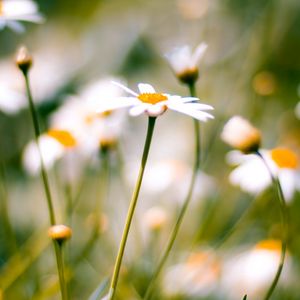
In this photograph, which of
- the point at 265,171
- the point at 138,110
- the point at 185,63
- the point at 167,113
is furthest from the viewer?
the point at 167,113

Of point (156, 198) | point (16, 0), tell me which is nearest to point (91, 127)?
→ point (16, 0)

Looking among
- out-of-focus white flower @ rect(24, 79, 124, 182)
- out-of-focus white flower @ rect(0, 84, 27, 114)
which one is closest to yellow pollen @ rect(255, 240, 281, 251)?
out-of-focus white flower @ rect(24, 79, 124, 182)

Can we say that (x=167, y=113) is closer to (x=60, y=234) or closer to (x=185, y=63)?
(x=185, y=63)

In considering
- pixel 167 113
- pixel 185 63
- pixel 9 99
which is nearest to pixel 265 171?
pixel 185 63

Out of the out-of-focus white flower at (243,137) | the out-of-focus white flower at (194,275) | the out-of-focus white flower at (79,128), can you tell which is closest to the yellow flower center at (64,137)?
the out-of-focus white flower at (79,128)

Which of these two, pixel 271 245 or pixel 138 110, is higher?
pixel 138 110

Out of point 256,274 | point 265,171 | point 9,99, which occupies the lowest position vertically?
point 256,274

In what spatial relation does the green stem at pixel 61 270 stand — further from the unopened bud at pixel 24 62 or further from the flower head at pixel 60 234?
the unopened bud at pixel 24 62
